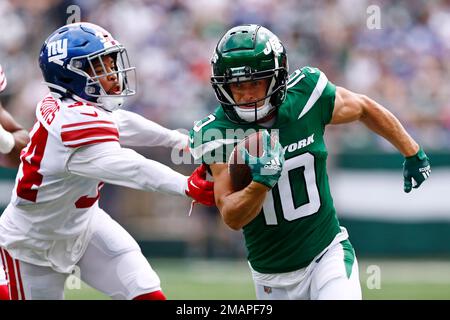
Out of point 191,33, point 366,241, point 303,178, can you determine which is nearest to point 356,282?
point 303,178

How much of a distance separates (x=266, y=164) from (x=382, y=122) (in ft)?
3.24

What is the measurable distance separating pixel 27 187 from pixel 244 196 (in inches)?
52.4

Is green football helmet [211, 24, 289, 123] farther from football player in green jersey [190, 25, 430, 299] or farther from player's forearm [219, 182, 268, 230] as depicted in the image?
player's forearm [219, 182, 268, 230]

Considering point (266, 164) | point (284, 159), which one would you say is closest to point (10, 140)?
point (284, 159)

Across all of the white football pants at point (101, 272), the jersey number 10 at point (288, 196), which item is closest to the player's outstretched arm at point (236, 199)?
the jersey number 10 at point (288, 196)

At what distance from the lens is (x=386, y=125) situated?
507 centimetres

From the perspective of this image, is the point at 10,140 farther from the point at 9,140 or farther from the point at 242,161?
the point at 242,161

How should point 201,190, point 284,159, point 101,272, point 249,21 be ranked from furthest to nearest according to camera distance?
1. point 249,21
2. point 101,272
3. point 284,159
4. point 201,190

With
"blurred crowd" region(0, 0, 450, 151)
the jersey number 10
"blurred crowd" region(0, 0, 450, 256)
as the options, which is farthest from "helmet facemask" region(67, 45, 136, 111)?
"blurred crowd" region(0, 0, 450, 151)


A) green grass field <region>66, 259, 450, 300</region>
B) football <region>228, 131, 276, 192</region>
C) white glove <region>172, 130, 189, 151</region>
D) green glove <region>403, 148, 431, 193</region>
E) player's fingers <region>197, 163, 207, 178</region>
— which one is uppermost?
football <region>228, 131, 276, 192</region>

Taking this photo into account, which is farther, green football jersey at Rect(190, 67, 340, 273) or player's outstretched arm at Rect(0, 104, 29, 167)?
player's outstretched arm at Rect(0, 104, 29, 167)

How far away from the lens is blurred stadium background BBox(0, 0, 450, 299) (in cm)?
1023

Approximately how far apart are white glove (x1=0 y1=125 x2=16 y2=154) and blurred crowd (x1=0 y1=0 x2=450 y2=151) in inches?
208
